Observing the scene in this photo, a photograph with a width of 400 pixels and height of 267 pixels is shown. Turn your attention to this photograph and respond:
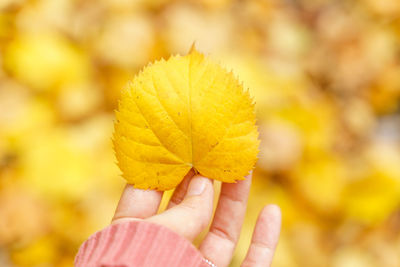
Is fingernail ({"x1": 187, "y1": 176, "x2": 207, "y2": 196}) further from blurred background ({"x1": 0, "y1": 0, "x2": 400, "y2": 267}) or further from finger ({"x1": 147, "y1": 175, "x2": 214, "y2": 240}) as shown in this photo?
blurred background ({"x1": 0, "y1": 0, "x2": 400, "y2": 267})

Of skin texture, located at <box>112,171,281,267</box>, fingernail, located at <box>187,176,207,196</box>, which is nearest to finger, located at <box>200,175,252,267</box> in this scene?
skin texture, located at <box>112,171,281,267</box>

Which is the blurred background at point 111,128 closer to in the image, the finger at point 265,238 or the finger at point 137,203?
the finger at point 265,238

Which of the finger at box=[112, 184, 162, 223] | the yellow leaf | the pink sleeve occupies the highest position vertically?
the yellow leaf

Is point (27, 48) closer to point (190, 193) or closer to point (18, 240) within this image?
point (18, 240)

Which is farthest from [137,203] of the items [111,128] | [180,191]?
[111,128]

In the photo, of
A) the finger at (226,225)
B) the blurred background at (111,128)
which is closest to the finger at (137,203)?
the finger at (226,225)

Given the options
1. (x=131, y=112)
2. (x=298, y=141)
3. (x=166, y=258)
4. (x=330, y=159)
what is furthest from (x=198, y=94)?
(x=330, y=159)

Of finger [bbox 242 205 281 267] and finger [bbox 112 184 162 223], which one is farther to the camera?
finger [bbox 242 205 281 267]
